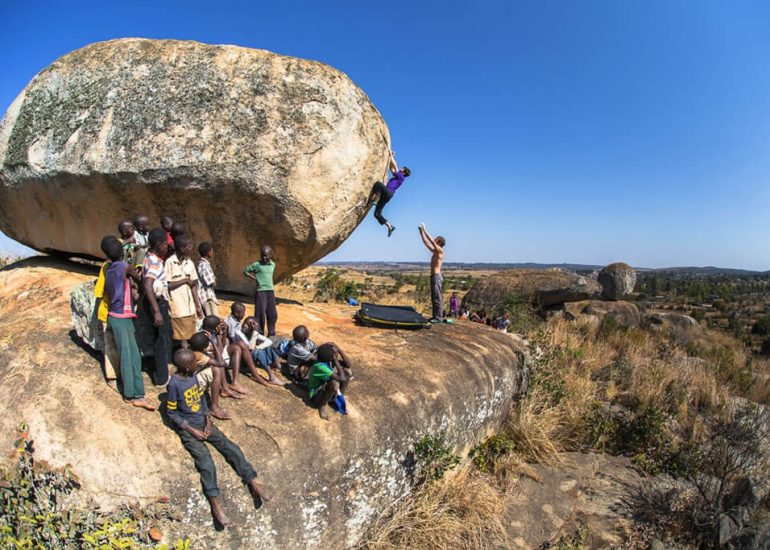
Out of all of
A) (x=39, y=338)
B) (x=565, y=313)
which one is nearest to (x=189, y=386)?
(x=39, y=338)

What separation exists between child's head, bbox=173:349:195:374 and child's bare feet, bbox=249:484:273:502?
3.05ft

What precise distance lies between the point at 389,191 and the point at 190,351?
154 inches

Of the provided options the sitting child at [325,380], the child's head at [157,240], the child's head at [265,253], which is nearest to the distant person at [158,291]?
the child's head at [157,240]

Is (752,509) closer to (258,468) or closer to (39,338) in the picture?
(258,468)

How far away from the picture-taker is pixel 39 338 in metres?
4.27

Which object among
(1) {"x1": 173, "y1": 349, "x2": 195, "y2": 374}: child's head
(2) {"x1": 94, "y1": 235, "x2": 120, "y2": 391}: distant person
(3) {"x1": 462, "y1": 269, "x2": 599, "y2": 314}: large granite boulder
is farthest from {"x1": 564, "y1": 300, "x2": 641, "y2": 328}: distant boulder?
(2) {"x1": 94, "y1": 235, "x2": 120, "y2": 391}: distant person

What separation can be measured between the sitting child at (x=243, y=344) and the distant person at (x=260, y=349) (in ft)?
0.12

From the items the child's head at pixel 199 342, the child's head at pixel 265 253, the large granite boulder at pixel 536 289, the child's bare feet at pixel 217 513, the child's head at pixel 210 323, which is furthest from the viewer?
the large granite boulder at pixel 536 289

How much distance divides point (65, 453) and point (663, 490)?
239 inches

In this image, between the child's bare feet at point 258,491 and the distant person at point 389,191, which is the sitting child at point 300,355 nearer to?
the child's bare feet at point 258,491

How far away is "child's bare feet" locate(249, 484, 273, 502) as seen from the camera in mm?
3295

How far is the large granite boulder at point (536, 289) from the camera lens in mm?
15781

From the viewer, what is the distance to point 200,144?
553cm

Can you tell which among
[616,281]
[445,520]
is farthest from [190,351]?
[616,281]
